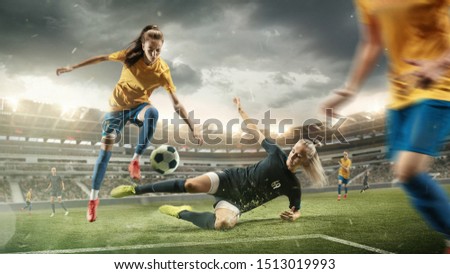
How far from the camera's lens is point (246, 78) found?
3.06 m

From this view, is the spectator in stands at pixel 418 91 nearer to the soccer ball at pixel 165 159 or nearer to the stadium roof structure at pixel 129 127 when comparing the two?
the stadium roof structure at pixel 129 127

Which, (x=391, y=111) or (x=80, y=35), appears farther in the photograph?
(x=80, y=35)

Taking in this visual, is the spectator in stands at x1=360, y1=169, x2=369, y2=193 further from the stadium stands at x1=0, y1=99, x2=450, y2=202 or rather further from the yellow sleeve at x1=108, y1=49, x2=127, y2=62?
the yellow sleeve at x1=108, y1=49, x2=127, y2=62

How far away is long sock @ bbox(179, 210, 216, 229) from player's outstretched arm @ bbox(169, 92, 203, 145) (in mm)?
573

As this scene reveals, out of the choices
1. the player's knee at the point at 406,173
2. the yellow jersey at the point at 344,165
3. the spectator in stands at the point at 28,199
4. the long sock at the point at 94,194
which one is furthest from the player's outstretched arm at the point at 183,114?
the player's knee at the point at 406,173

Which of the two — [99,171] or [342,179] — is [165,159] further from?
[342,179]

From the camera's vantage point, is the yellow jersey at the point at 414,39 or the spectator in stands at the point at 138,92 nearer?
the yellow jersey at the point at 414,39

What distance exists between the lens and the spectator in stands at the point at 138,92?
3.04 meters

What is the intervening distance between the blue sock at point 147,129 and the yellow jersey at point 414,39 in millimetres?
1881

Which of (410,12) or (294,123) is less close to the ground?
(410,12)
